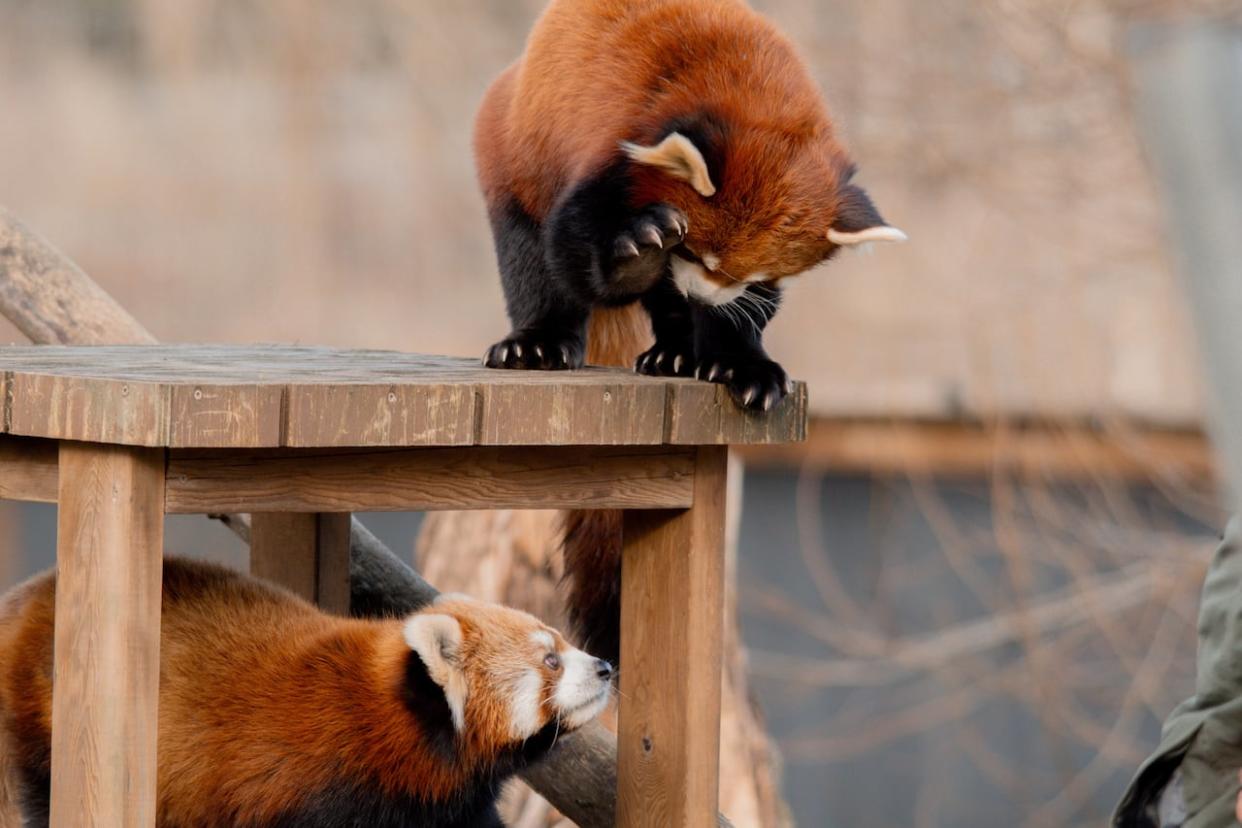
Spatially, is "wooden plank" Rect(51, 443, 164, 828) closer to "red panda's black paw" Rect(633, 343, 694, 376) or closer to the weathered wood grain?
the weathered wood grain

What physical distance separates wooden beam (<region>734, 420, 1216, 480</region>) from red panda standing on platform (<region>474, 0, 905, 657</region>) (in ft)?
9.49

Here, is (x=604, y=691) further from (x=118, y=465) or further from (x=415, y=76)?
(x=415, y=76)

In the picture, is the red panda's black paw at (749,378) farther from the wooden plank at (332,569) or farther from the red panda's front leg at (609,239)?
the wooden plank at (332,569)

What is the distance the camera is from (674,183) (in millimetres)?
2256

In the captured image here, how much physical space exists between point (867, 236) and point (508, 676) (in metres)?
0.87

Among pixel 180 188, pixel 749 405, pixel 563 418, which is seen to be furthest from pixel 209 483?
pixel 180 188

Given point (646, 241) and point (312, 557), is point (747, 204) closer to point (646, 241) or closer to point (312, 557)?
point (646, 241)

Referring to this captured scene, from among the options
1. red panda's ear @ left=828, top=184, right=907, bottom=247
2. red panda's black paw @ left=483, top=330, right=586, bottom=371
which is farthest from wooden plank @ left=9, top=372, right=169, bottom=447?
red panda's ear @ left=828, top=184, right=907, bottom=247

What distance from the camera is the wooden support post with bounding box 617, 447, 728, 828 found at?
83.1 inches

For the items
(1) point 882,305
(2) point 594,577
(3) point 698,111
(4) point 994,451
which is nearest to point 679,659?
(2) point 594,577

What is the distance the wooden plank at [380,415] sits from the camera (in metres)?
Answer: 1.70

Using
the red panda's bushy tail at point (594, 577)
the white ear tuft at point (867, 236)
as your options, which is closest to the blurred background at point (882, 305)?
the red panda's bushy tail at point (594, 577)

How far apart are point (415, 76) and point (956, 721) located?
362 centimetres

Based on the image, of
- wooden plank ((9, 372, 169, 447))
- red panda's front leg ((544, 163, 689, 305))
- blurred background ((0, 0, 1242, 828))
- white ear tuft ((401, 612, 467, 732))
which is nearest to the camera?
wooden plank ((9, 372, 169, 447))
